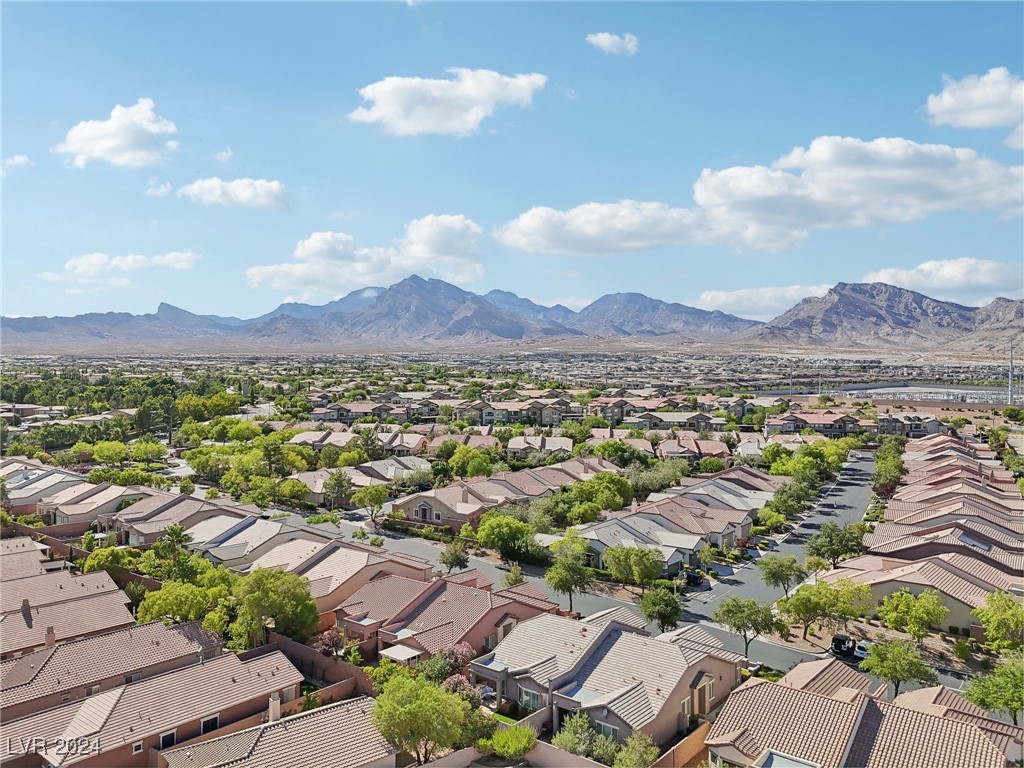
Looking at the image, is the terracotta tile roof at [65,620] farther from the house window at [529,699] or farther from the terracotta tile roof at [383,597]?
the house window at [529,699]

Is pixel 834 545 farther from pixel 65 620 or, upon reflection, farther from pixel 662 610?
pixel 65 620

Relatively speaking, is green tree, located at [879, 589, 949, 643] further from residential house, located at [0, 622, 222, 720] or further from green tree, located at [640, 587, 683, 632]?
residential house, located at [0, 622, 222, 720]

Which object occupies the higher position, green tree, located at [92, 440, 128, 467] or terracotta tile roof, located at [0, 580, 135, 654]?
green tree, located at [92, 440, 128, 467]

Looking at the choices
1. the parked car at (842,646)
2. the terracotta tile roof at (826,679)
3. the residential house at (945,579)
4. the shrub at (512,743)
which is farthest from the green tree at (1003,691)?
the shrub at (512,743)

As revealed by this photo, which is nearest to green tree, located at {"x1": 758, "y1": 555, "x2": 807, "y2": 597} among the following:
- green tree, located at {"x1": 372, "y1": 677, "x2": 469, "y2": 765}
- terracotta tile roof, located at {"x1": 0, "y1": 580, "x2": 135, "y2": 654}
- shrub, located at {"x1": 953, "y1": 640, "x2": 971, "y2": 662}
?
shrub, located at {"x1": 953, "y1": 640, "x2": 971, "y2": 662}

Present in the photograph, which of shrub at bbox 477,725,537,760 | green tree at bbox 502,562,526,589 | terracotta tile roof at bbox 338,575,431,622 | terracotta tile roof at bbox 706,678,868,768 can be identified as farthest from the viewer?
green tree at bbox 502,562,526,589

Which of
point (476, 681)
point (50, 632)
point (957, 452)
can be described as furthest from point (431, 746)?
point (957, 452)

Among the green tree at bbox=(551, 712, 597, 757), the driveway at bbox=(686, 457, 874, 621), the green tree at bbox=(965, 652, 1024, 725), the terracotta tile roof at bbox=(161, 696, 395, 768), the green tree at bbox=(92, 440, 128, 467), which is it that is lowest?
the driveway at bbox=(686, 457, 874, 621)
